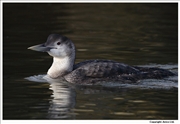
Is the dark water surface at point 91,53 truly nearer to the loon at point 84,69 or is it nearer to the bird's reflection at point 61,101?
the bird's reflection at point 61,101

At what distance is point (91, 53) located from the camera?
46.0 ft

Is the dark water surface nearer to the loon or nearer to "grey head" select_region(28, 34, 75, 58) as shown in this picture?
the loon

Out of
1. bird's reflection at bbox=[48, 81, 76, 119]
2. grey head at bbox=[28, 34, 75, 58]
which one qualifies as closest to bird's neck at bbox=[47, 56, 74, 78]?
grey head at bbox=[28, 34, 75, 58]

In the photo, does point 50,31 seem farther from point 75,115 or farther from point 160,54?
point 75,115

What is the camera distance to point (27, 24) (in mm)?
18328

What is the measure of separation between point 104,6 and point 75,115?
45.4ft

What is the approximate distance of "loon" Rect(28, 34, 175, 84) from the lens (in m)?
11.0

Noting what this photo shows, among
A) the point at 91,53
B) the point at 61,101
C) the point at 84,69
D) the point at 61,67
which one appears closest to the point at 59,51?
the point at 61,67

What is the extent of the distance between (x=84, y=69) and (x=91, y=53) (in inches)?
Result: 118

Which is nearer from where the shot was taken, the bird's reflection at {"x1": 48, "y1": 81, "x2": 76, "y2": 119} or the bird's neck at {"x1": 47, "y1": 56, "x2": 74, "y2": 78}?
the bird's reflection at {"x1": 48, "y1": 81, "x2": 76, "y2": 119}

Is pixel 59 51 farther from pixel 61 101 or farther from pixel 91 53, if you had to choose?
pixel 91 53

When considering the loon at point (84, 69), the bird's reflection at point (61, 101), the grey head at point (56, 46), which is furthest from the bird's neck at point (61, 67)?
the bird's reflection at point (61, 101)

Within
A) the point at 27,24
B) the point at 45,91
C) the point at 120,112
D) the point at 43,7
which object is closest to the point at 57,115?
the point at 120,112

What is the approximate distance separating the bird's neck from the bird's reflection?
0.25 m
